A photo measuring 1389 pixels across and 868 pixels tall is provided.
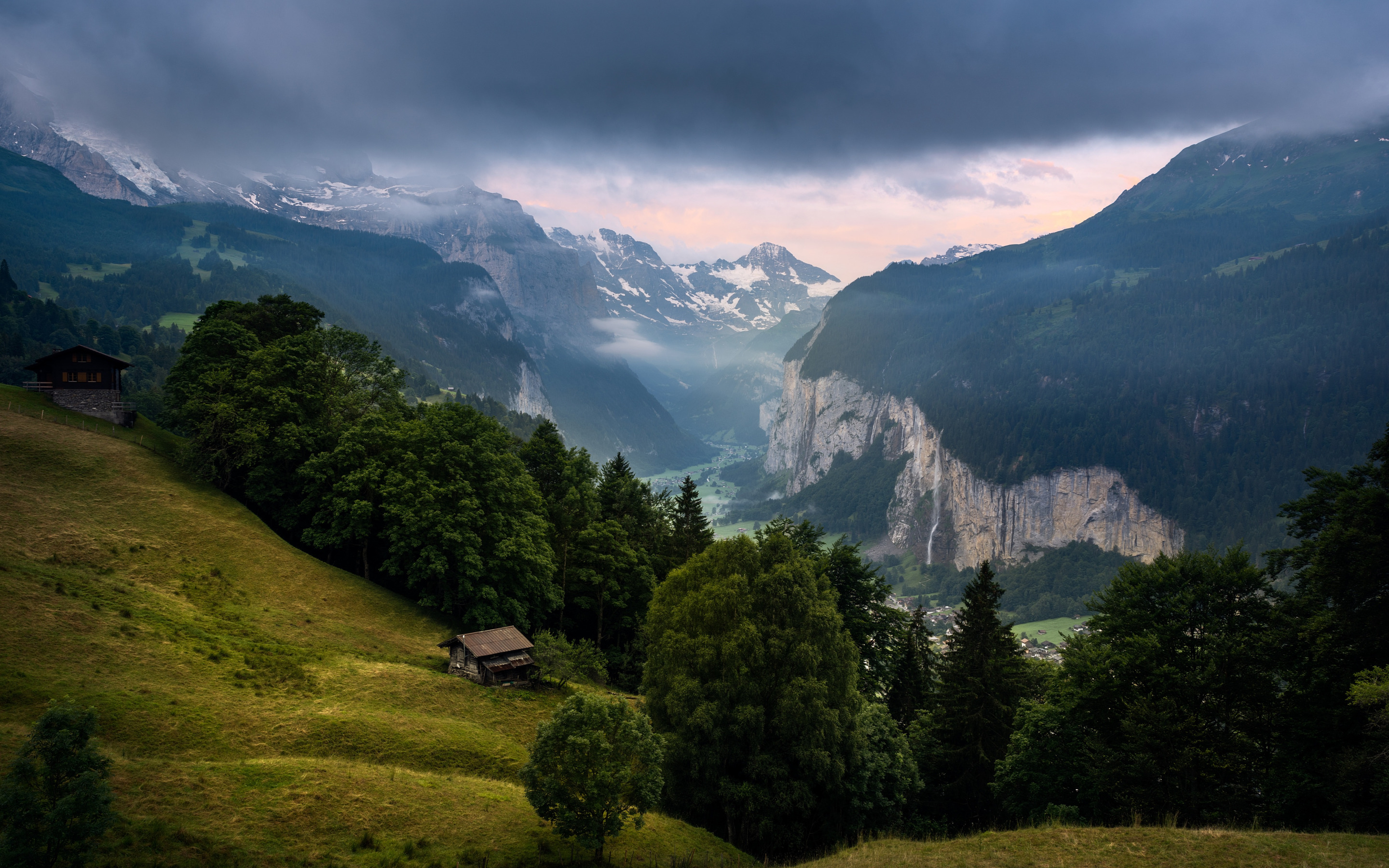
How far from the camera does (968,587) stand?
42.8 metres

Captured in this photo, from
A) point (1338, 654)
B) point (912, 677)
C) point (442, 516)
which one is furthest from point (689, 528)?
point (1338, 654)

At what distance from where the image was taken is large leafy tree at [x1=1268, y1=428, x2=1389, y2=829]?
955 inches

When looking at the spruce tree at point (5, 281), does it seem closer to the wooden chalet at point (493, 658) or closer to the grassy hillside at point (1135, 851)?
the wooden chalet at point (493, 658)

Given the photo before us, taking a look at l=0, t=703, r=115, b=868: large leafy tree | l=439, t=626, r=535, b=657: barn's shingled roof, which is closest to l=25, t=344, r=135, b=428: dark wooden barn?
l=439, t=626, r=535, b=657: barn's shingled roof

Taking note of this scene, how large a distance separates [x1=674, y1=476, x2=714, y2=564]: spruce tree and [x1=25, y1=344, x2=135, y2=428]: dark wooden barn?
155 feet

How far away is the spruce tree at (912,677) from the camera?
51719 millimetres

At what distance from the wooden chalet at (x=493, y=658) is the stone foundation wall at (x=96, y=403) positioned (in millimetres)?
38849

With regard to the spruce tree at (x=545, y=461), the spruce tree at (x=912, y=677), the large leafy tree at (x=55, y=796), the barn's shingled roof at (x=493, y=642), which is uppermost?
the spruce tree at (x=545, y=461)

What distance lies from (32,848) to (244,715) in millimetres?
12287

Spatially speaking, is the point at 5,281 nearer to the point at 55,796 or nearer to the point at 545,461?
the point at 545,461

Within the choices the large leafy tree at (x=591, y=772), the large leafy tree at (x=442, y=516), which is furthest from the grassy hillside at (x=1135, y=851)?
the large leafy tree at (x=442, y=516)

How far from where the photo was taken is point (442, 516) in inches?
1941

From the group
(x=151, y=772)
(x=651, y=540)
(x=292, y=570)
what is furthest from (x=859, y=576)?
(x=151, y=772)

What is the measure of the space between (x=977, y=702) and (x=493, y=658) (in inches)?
1104
